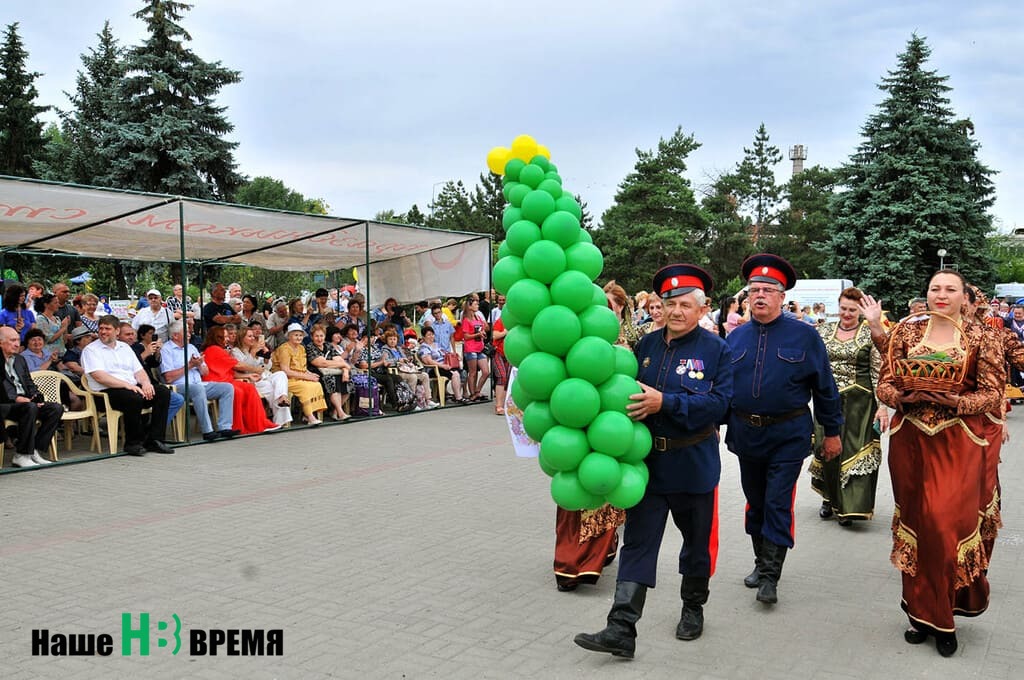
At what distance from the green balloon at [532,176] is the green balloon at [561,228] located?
7.3 inches

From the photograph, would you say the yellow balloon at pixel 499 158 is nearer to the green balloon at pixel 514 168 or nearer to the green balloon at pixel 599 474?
the green balloon at pixel 514 168

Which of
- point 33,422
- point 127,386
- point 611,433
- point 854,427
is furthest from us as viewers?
point 127,386

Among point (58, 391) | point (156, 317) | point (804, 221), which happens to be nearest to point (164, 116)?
point (156, 317)

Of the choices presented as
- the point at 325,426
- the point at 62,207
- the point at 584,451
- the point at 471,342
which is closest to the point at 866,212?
the point at 471,342

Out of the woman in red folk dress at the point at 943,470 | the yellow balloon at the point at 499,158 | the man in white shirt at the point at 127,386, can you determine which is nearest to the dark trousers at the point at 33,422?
the man in white shirt at the point at 127,386

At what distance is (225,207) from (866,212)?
3125 cm

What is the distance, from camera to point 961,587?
4.44 meters

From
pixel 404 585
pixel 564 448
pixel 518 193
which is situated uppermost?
pixel 518 193

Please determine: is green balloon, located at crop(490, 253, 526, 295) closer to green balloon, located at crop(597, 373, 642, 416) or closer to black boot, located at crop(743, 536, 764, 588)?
green balloon, located at crop(597, 373, 642, 416)

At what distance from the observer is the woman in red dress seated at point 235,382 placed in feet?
38.0

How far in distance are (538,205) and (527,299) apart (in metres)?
0.46

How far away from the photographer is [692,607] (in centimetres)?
448

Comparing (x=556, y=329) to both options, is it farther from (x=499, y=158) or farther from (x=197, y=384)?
(x=197, y=384)

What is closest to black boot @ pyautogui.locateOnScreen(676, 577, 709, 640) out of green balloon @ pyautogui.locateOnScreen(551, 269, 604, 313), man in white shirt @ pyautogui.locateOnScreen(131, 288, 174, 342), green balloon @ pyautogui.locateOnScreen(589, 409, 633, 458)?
green balloon @ pyautogui.locateOnScreen(589, 409, 633, 458)
